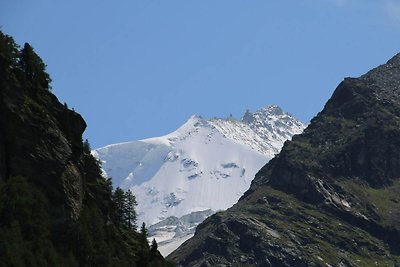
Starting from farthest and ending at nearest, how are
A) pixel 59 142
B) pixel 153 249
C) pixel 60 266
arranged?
pixel 153 249, pixel 59 142, pixel 60 266

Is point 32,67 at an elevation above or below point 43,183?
above

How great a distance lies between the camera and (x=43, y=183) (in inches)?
5689

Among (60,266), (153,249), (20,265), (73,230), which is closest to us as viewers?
(20,265)

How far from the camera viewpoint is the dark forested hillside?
432 feet

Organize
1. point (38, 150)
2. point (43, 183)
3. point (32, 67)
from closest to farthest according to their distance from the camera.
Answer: point (43, 183) → point (38, 150) → point (32, 67)

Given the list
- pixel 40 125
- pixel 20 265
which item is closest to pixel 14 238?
pixel 20 265

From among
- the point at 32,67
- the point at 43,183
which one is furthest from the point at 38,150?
the point at 32,67

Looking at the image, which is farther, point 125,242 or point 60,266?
point 125,242

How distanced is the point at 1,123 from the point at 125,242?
42077 mm

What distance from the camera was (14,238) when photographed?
125375 mm

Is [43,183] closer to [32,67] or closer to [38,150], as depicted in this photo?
[38,150]

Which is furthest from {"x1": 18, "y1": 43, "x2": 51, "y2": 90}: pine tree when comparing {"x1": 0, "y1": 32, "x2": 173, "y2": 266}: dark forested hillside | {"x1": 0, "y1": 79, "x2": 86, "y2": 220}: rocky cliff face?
{"x1": 0, "y1": 79, "x2": 86, "y2": 220}: rocky cliff face

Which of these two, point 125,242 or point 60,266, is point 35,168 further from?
point 125,242

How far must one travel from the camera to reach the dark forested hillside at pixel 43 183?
5187 inches
